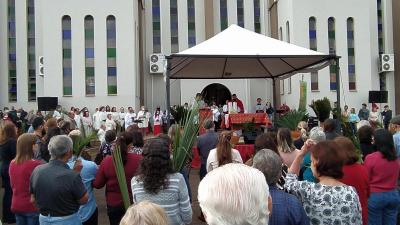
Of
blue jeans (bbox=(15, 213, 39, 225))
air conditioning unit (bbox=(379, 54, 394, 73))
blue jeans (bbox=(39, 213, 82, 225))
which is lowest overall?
blue jeans (bbox=(15, 213, 39, 225))

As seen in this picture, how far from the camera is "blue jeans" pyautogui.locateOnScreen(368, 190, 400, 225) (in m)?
5.42

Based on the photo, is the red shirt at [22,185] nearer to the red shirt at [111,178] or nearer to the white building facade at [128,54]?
the red shirt at [111,178]

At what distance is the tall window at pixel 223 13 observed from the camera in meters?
35.9

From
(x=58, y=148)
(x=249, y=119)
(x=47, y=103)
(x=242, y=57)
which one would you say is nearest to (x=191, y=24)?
(x=47, y=103)

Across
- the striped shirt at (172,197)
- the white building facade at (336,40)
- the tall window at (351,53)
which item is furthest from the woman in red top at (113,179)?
the tall window at (351,53)

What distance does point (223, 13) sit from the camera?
36031mm

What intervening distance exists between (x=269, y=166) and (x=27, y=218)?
3.29m

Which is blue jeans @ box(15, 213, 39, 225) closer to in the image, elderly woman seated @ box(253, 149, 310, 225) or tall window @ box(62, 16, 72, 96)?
elderly woman seated @ box(253, 149, 310, 225)

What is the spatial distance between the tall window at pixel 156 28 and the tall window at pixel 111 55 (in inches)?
222

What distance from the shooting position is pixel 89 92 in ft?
97.0

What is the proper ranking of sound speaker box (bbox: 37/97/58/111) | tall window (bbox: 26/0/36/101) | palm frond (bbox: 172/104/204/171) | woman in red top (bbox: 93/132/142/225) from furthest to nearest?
tall window (bbox: 26/0/36/101) < sound speaker box (bbox: 37/97/58/111) < palm frond (bbox: 172/104/204/171) < woman in red top (bbox: 93/132/142/225)

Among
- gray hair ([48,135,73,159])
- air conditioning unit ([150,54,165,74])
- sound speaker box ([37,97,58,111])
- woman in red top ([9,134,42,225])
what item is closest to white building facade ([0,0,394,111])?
air conditioning unit ([150,54,165,74])

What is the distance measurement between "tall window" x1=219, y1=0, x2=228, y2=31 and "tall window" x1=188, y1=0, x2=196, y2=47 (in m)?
1.98

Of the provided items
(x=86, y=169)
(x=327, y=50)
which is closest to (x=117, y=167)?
(x=86, y=169)
